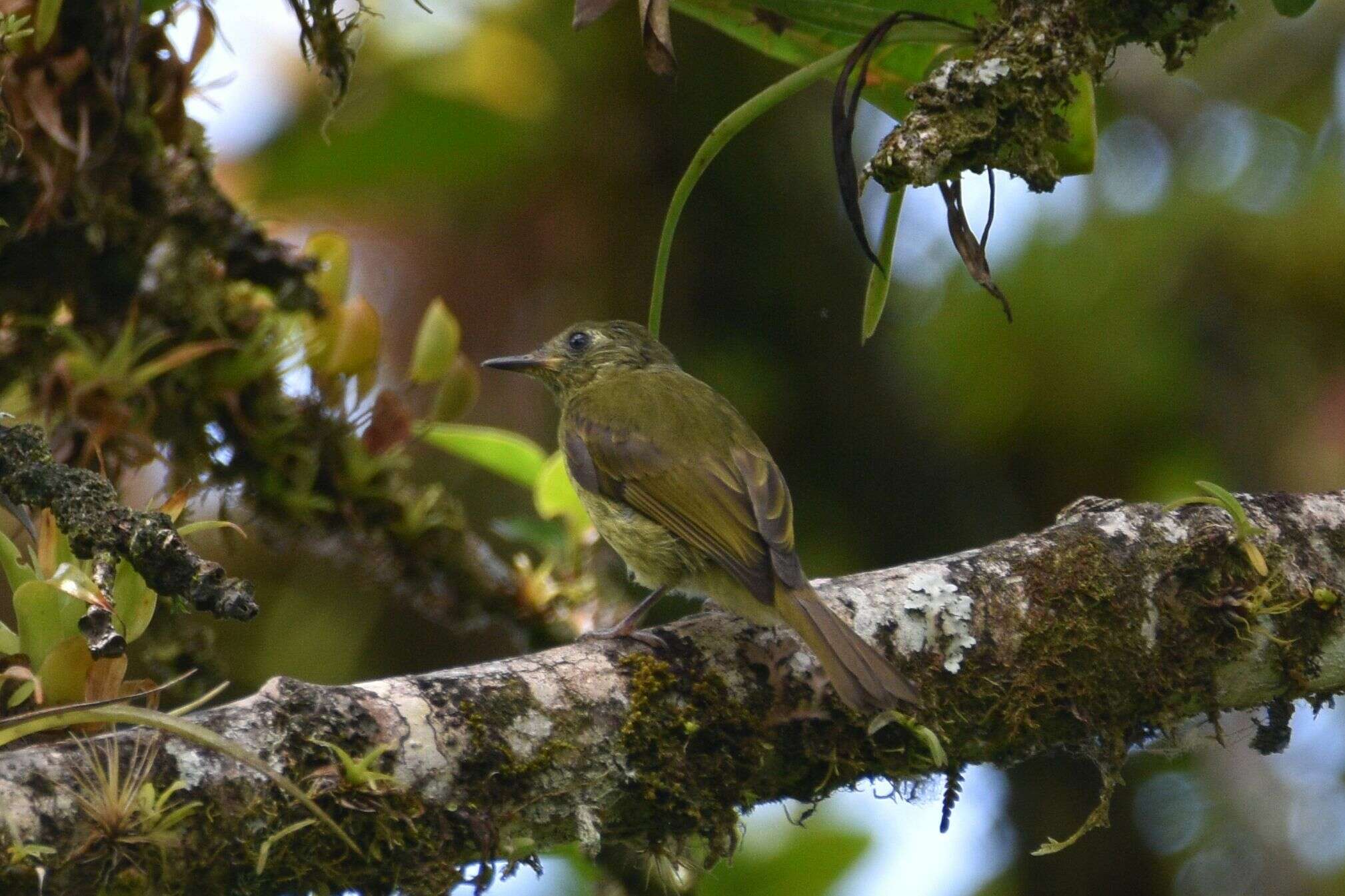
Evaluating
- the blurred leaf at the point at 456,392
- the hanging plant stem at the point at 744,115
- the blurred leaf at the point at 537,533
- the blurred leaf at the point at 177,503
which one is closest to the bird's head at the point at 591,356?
the blurred leaf at the point at 537,533

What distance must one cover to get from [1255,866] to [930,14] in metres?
3.08

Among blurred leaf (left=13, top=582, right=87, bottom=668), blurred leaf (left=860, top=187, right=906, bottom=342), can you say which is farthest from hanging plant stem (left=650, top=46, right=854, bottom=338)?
blurred leaf (left=13, top=582, right=87, bottom=668)

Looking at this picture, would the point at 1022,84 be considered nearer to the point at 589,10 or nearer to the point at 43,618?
the point at 589,10

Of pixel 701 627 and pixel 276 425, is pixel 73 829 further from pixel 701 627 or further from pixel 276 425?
pixel 276 425

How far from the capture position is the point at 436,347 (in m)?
3.02

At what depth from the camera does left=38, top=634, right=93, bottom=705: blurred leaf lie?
169 cm

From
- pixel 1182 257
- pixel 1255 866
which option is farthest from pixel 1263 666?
pixel 1182 257

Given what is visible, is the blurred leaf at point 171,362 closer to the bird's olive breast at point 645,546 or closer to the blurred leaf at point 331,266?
the blurred leaf at point 331,266

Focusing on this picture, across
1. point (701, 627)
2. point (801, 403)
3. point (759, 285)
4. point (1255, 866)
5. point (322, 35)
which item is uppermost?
point (322, 35)

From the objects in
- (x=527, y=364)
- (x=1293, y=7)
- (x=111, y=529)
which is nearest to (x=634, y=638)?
(x=111, y=529)

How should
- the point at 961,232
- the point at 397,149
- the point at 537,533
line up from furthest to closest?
the point at 397,149 < the point at 537,533 < the point at 961,232

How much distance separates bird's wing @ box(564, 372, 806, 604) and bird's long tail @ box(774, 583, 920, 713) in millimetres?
482

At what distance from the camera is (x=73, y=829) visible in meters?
1.50

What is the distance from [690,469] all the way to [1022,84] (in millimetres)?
1393
